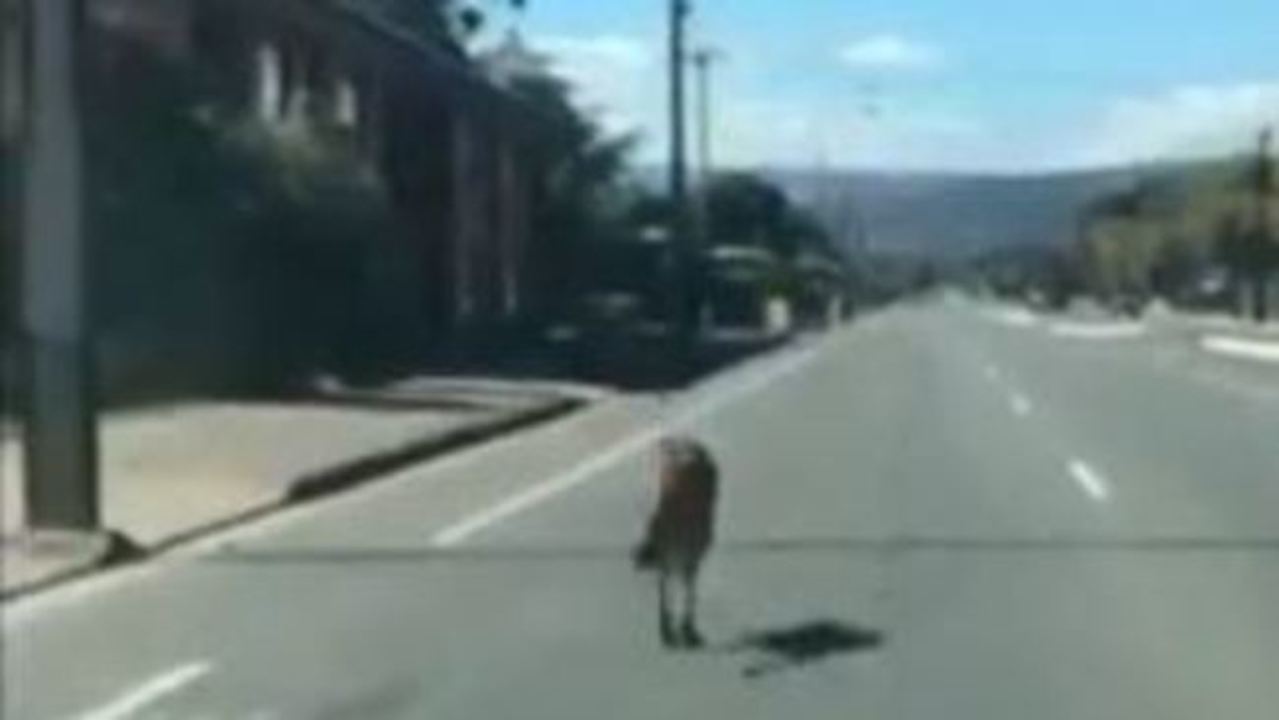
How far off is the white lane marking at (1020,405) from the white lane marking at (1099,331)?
5507cm

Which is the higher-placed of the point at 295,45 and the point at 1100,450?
the point at 295,45

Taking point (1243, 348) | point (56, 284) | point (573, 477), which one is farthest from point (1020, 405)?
point (1243, 348)

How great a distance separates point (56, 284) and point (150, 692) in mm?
7715

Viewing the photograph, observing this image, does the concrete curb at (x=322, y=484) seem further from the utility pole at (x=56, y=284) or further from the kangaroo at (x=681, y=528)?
the kangaroo at (x=681, y=528)

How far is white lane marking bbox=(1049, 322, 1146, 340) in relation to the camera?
11075 centimetres

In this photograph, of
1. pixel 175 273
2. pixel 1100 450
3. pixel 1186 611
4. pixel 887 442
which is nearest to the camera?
pixel 1186 611

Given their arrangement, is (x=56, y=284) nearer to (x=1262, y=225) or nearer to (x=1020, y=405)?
(x=1020, y=405)

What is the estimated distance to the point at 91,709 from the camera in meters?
14.4

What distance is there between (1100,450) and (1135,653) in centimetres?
1931

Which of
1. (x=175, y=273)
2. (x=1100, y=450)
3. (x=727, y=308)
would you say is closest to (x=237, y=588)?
(x=1100, y=450)

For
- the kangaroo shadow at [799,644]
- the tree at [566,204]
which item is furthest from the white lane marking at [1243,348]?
the kangaroo shadow at [799,644]

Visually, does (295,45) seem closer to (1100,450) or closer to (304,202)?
(304,202)

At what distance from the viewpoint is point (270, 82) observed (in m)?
59.5

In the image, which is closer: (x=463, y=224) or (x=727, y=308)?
(x=463, y=224)
